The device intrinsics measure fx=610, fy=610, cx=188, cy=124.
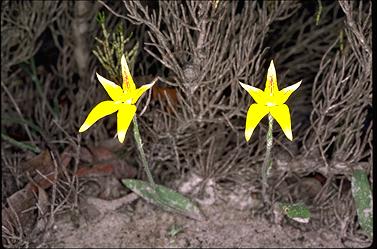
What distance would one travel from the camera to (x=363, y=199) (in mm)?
1819

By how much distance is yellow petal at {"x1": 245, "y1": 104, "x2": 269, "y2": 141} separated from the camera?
4.19ft

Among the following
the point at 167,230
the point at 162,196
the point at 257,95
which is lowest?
the point at 167,230

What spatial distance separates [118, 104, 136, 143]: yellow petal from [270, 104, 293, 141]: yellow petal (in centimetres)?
30

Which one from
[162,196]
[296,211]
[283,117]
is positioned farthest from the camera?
[162,196]

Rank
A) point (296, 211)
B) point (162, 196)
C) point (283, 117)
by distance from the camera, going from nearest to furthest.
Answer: point (283, 117) → point (296, 211) → point (162, 196)

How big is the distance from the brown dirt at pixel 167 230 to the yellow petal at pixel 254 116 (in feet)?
2.32

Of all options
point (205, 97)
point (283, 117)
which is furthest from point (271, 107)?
point (205, 97)

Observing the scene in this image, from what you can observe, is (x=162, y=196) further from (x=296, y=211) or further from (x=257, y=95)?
(x=257, y=95)

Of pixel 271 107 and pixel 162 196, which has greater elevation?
pixel 271 107

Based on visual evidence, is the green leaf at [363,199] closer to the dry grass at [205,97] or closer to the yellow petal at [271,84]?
the dry grass at [205,97]

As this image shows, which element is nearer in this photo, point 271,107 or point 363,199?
point 271,107

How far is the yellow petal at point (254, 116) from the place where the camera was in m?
1.28

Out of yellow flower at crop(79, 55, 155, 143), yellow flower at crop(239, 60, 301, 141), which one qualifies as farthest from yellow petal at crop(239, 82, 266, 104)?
yellow flower at crop(79, 55, 155, 143)

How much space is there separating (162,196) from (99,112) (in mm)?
608
